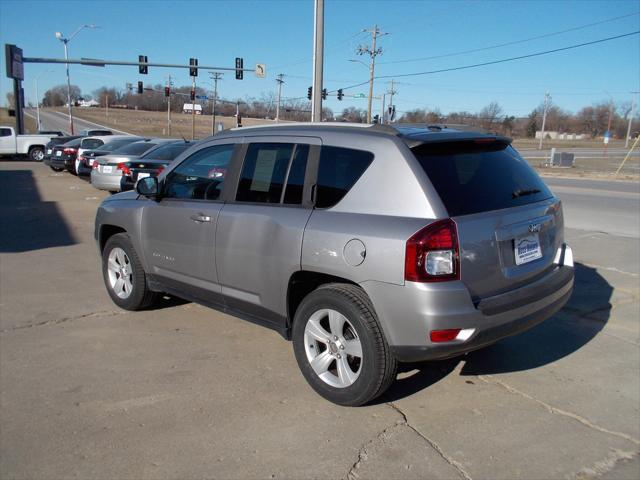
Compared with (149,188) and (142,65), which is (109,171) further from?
(142,65)

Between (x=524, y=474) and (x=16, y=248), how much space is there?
25.7 feet

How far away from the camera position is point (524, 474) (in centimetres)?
284

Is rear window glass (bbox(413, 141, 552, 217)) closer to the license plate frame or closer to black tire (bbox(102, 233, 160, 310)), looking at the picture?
the license plate frame

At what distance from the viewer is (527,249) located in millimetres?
A: 3553

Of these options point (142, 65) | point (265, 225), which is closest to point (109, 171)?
point (265, 225)

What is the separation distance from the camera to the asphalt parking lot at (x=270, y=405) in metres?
2.92

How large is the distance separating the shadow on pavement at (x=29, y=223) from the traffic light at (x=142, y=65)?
1973 cm

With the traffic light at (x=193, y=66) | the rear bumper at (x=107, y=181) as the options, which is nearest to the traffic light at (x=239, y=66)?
the traffic light at (x=193, y=66)

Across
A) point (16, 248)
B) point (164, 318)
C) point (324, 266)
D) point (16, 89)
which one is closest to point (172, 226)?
point (164, 318)

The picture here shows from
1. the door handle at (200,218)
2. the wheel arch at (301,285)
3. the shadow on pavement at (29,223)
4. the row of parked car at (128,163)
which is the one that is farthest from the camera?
the row of parked car at (128,163)

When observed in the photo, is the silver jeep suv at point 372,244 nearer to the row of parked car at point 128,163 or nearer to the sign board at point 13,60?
the row of parked car at point 128,163

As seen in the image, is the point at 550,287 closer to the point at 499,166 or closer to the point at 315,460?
the point at 499,166

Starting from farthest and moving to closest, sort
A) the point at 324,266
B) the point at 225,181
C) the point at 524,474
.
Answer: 1. the point at 225,181
2. the point at 324,266
3. the point at 524,474

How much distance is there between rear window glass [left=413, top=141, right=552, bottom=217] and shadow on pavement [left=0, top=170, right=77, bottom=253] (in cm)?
694
